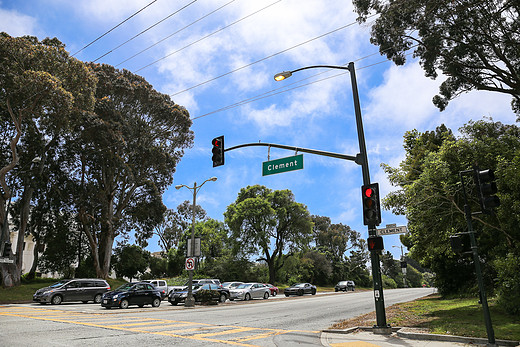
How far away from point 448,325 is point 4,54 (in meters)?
33.5

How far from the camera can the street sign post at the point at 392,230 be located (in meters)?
11.8

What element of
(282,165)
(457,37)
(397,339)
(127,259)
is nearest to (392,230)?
(397,339)

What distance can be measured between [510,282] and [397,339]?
6079mm

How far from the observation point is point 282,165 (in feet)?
Result: 45.7

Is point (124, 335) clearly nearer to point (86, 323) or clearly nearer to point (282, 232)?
point (86, 323)

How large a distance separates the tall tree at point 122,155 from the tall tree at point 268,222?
441 inches

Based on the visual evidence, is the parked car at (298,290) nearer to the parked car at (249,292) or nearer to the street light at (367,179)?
the parked car at (249,292)

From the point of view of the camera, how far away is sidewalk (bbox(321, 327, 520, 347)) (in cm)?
925

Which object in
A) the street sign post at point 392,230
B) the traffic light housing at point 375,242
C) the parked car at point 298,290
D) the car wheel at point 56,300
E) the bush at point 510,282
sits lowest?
the parked car at point 298,290

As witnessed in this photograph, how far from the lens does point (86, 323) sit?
503 inches

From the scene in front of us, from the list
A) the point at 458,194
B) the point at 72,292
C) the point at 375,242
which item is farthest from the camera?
the point at 72,292

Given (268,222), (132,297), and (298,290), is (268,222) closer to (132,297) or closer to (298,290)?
(298,290)

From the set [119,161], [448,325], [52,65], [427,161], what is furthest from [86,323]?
[119,161]

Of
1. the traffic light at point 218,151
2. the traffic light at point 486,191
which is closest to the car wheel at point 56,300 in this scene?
the traffic light at point 218,151
